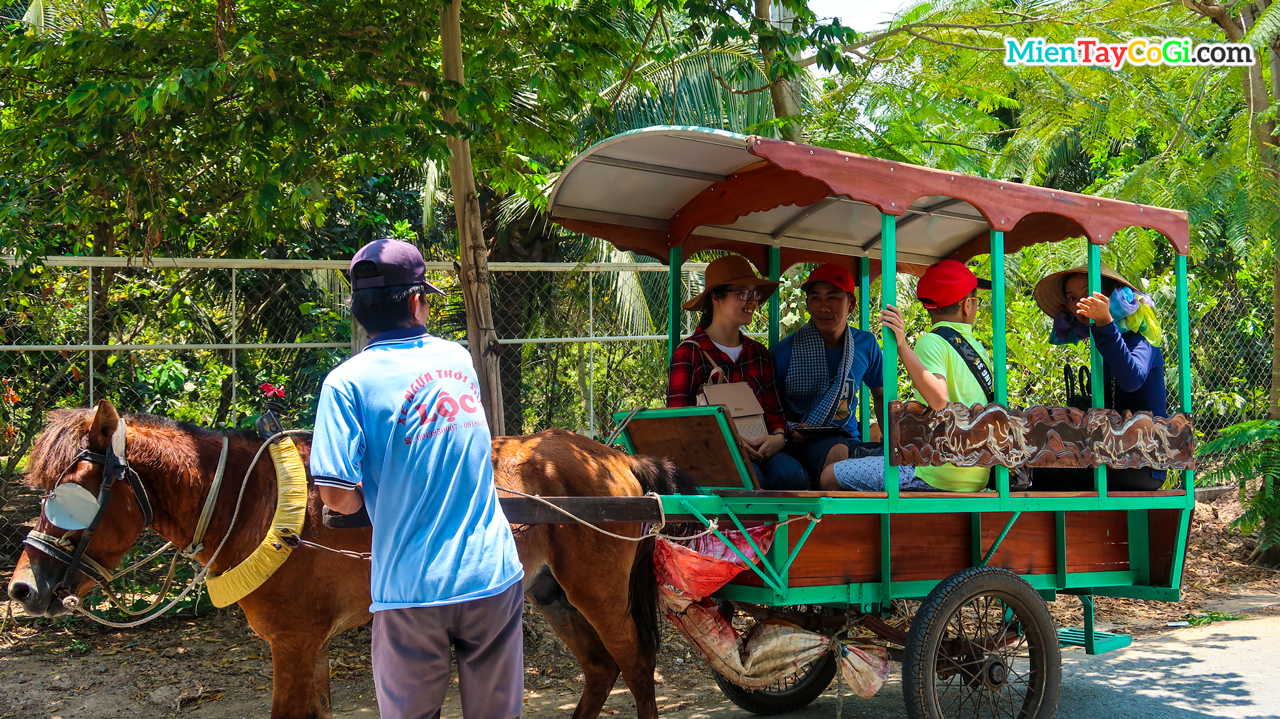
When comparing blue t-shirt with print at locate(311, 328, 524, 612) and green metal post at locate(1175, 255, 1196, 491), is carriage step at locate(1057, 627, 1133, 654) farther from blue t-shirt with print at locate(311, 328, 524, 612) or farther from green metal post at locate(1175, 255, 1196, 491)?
blue t-shirt with print at locate(311, 328, 524, 612)

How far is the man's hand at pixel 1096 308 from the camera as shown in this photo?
14.0 feet

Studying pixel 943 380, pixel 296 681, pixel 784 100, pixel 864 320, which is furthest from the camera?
pixel 784 100

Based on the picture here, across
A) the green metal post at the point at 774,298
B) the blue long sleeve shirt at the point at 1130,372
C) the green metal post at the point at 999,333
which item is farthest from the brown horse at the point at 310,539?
the blue long sleeve shirt at the point at 1130,372

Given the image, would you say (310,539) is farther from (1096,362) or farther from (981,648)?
(1096,362)

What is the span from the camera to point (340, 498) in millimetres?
2221

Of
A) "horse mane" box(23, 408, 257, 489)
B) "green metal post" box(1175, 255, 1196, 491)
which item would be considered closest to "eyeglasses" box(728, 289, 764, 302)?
"green metal post" box(1175, 255, 1196, 491)

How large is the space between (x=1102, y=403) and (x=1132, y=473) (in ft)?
1.19

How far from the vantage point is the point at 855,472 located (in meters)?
4.16

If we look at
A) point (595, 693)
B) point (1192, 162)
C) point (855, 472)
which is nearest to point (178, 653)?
point (595, 693)

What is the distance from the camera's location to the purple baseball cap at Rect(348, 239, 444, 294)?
2.36 metres

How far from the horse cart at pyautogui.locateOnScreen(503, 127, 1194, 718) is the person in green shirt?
0.10m

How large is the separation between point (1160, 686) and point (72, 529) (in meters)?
5.18

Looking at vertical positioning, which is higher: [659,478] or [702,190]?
[702,190]

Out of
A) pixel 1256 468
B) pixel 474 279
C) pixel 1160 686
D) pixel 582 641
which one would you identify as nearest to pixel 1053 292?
pixel 1160 686
